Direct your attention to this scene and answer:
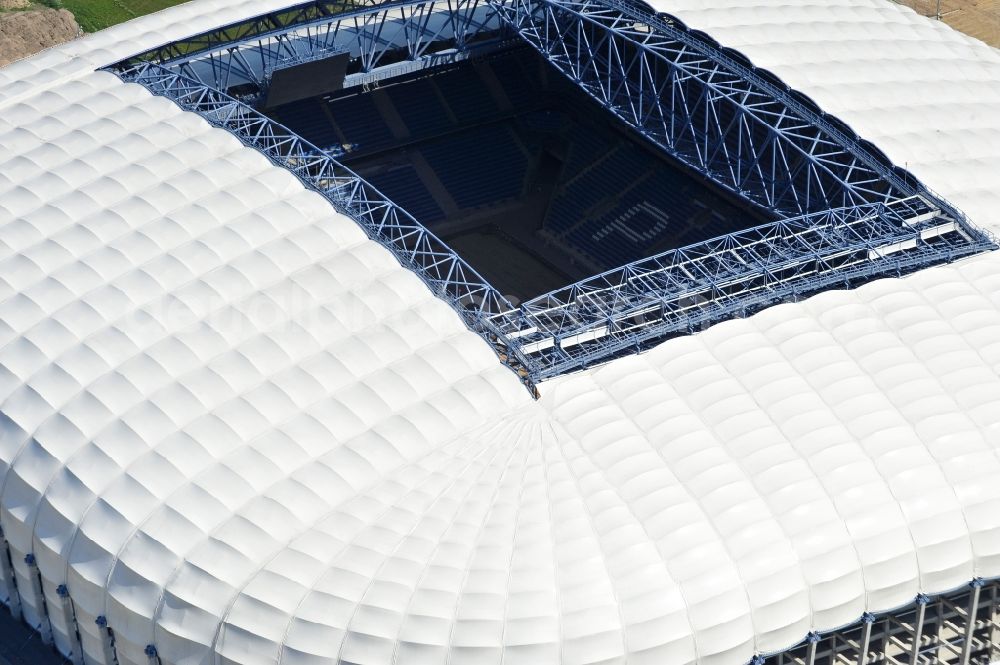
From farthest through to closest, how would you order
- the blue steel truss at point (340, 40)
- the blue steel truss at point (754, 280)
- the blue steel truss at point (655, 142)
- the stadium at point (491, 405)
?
the blue steel truss at point (340, 40), the blue steel truss at point (655, 142), the blue steel truss at point (754, 280), the stadium at point (491, 405)

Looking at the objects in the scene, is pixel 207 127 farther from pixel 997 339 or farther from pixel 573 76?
pixel 997 339

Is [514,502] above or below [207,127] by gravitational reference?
below

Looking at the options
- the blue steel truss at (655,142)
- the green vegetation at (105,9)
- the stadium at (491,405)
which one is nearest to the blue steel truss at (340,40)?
the blue steel truss at (655,142)

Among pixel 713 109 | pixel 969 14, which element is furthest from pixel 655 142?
pixel 969 14

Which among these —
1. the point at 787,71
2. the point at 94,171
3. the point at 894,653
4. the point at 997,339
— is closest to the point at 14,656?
the point at 94,171

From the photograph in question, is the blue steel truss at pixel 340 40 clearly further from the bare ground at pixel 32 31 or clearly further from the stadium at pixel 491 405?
the bare ground at pixel 32 31

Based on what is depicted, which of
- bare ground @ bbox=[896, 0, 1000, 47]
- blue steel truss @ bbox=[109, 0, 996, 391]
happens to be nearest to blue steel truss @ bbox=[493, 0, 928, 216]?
blue steel truss @ bbox=[109, 0, 996, 391]
